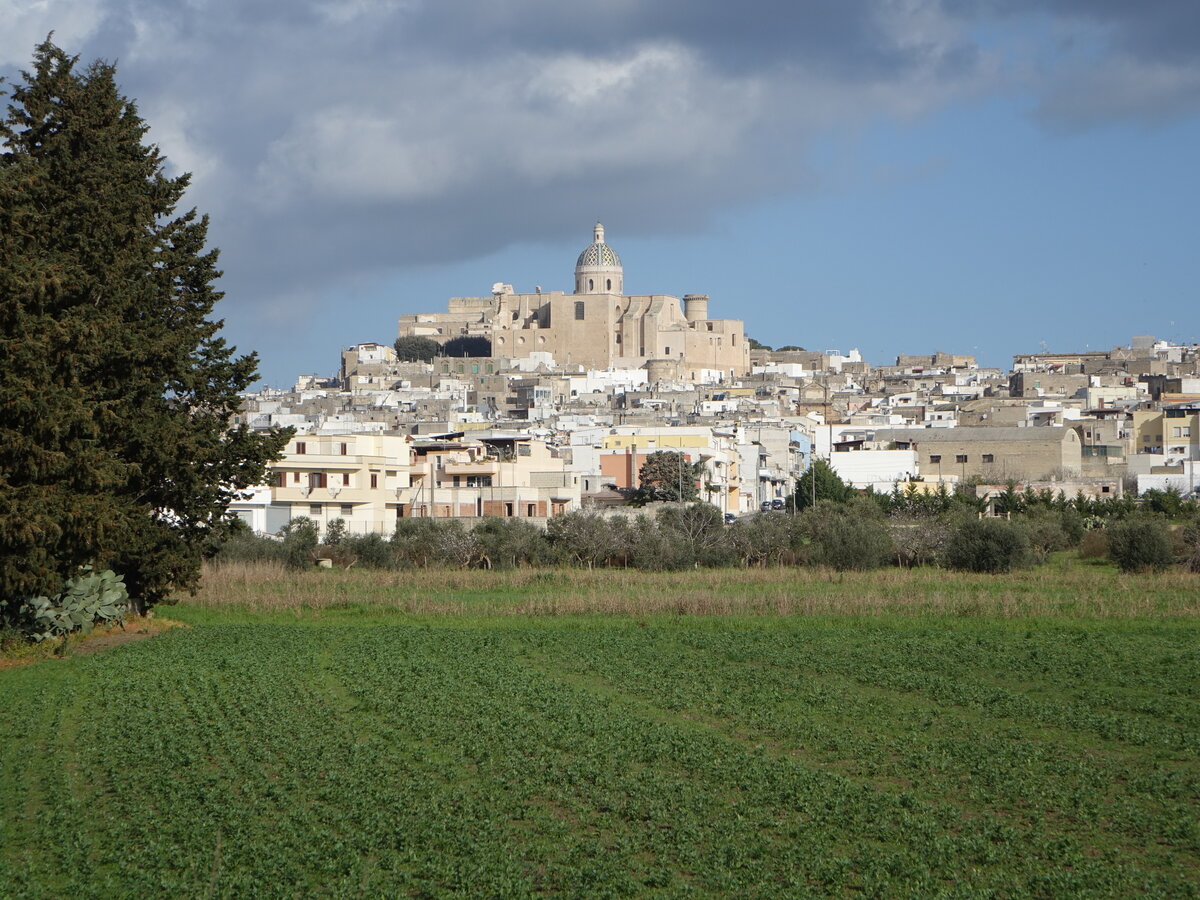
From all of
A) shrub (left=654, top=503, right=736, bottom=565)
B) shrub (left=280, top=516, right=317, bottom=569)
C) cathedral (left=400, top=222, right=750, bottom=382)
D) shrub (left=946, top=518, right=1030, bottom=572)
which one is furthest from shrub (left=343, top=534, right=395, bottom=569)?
cathedral (left=400, top=222, right=750, bottom=382)

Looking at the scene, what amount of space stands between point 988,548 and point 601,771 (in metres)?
21.6

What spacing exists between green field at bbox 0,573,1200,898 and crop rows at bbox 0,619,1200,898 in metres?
0.03

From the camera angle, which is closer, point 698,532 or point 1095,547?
point 698,532

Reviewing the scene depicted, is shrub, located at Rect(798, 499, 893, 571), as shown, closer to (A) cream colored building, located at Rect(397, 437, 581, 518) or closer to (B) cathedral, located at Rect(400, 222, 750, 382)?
(A) cream colored building, located at Rect(397, 437, 581, 518)

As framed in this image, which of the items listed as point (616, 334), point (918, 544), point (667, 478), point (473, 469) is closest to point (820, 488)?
point (667, 478)

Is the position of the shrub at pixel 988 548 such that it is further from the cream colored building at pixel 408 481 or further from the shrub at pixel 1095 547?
the cream colored building at pixel 408 481

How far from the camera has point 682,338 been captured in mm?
97688

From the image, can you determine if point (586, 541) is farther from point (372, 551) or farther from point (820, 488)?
point (820, 488)

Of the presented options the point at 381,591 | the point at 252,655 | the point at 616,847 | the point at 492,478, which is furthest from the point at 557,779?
the point at 492,478

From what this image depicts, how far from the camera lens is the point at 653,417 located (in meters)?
63.0

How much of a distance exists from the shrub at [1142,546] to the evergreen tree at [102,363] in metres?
18.1

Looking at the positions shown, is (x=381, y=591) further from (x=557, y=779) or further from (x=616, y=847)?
(x=616, y=847)

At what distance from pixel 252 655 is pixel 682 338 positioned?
8206 cm

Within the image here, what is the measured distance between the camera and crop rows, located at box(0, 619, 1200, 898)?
780 centimetres
